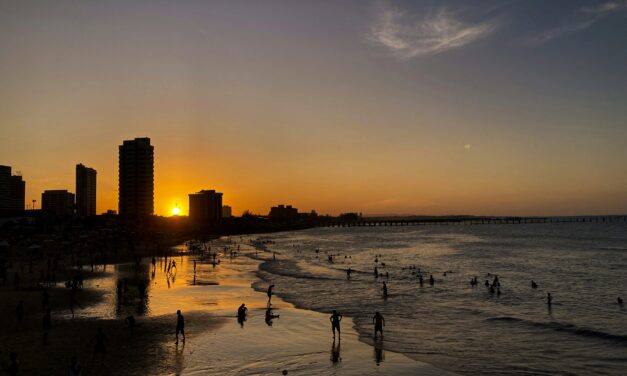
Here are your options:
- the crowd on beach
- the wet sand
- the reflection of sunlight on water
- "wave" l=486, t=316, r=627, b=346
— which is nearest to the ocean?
"wave" l=486, t=316, r=627, b=346

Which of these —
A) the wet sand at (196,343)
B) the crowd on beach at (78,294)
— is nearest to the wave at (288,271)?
the crowd on beach at (78,294)

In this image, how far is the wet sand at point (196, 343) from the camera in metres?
19.5

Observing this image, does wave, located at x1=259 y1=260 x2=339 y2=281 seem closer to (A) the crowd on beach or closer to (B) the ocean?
(B) the ocean

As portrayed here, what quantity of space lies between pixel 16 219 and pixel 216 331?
135 m

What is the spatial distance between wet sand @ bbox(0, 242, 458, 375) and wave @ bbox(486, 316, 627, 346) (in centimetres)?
1113

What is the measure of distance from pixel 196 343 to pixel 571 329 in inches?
870

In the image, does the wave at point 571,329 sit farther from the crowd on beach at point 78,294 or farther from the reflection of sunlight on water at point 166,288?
the reflection of sunlight on water at point 166,288

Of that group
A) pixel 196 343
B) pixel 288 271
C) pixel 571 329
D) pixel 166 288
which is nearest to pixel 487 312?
pixel 571 329

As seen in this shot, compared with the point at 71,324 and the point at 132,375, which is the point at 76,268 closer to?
the point at 71,324

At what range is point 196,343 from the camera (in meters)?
23.4

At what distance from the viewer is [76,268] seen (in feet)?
190

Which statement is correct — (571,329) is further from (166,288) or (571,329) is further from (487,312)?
(166,288)

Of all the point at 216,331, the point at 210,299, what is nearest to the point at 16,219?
the point at 210,299

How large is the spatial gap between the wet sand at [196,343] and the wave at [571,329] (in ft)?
36.5
